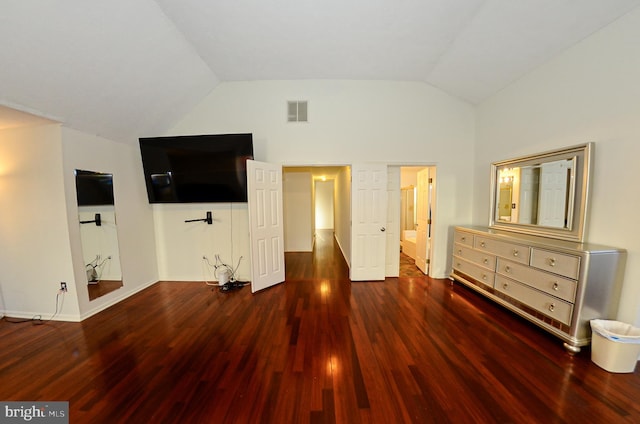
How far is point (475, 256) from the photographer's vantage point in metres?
3.02

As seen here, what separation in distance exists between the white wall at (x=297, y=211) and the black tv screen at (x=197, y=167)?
2.58 meters

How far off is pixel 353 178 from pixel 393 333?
2.32 meters

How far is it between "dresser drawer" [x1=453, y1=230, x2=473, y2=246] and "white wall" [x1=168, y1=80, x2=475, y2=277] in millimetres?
777

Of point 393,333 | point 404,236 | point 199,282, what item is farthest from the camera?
point 404,236

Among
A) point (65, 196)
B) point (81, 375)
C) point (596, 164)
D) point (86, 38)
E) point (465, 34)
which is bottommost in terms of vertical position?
point (81, 375)

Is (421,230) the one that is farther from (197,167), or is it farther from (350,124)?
(197,167)

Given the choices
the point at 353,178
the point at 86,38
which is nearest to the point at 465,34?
the point at 353,178

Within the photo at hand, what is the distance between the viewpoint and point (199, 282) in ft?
12.2

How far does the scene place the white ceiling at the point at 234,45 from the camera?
184 cm

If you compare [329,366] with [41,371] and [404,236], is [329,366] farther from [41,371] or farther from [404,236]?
[404,236]

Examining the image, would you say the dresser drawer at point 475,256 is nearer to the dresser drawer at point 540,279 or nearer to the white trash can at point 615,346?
the dresser drawer at point 540,279

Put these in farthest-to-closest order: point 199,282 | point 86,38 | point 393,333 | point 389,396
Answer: point 199,282 → point 393,333 → point 86,38 → point 389,396

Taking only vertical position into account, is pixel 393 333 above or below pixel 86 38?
below

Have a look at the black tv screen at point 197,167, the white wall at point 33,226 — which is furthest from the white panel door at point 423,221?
the white wall at point 33,226
